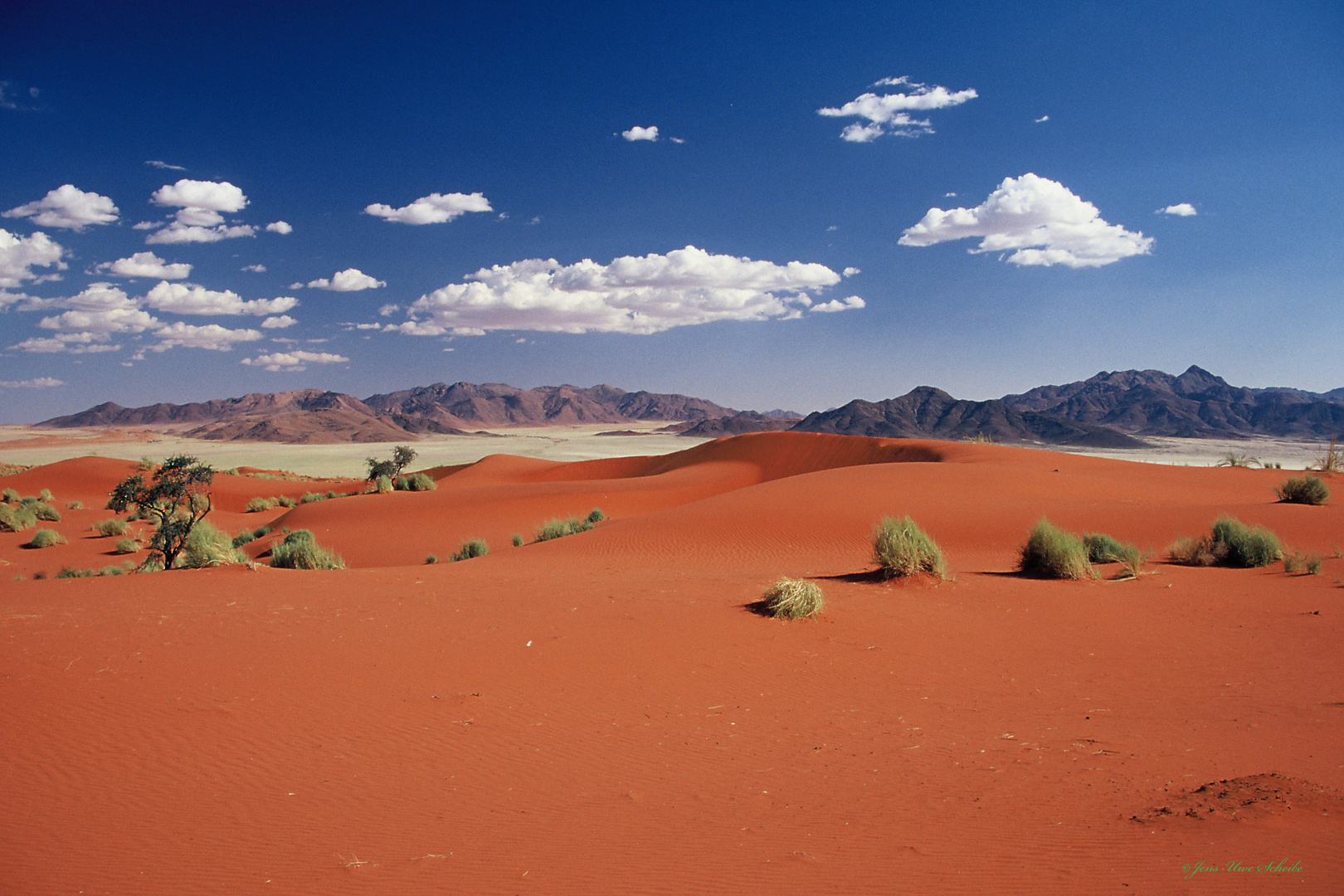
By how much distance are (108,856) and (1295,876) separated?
611cm

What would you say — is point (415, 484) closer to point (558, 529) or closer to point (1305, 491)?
point (558, 529)

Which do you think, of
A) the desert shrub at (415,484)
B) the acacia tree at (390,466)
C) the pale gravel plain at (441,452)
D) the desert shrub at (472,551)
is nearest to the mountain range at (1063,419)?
the pale gravel plain at (441,452)

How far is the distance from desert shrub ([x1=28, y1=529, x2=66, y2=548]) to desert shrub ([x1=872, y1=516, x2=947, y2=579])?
78.6 feet

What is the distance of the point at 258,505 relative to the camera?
112ft

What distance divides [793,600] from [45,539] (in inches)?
937

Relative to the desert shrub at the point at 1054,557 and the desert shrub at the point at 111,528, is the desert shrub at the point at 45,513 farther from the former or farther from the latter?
the desert shrub at the point at 1054,557

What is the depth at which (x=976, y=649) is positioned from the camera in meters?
8.38

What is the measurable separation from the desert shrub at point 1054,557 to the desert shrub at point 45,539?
2609cm

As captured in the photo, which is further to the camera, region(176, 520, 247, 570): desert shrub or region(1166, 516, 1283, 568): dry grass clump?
region(176, 520, 247, 570): desert shrub

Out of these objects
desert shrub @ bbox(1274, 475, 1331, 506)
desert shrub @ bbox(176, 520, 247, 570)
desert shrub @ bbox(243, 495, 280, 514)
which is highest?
desert shrub @ bbox(1274, 475, 1331, 506)

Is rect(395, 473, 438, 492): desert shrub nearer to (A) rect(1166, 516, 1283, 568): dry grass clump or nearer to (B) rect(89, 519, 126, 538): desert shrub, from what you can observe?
(B) rect(89, 519, 126, 538): desert shrub

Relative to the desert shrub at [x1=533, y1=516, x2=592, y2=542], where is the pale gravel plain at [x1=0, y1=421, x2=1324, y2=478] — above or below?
above

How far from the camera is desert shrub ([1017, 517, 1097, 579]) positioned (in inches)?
471

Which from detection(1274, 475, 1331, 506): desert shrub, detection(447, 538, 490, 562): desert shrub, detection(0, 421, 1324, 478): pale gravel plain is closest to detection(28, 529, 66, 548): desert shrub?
detection(447, 538, 490, 562): desert shrub
